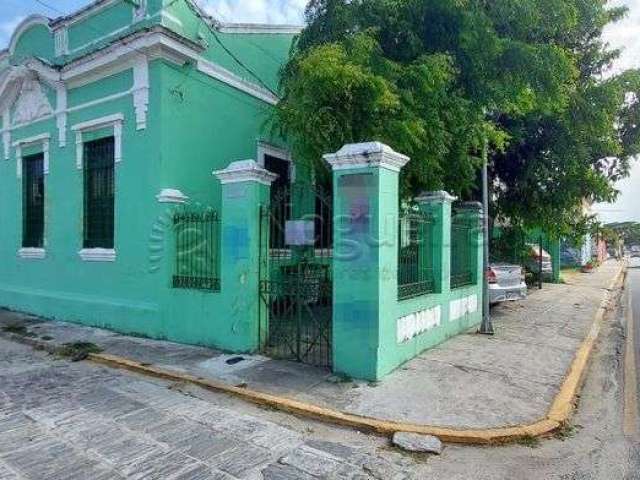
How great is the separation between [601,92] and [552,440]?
8348 mm

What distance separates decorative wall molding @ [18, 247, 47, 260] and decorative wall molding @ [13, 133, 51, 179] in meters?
1.73

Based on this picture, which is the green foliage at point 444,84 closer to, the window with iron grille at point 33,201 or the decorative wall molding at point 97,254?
the decorative wall molding at point 97,254

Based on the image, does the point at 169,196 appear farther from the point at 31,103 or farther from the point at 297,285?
the point at 31,103

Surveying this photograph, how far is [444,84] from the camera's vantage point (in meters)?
7.46

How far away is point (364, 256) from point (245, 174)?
7.46 feet

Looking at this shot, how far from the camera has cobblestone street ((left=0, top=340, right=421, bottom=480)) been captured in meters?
3.56

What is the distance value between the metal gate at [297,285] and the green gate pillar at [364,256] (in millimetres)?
561

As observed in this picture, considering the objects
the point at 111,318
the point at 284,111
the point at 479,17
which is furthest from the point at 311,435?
the point at 479,17

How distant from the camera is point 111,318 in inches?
338

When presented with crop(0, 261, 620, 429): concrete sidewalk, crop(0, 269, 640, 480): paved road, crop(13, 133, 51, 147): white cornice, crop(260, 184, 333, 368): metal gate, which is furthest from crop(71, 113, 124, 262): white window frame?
crop(0, 269, 640, 480): paved road

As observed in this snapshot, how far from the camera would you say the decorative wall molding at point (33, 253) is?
10172 mm

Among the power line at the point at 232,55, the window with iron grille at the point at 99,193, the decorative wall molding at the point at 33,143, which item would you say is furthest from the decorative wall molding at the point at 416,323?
the decorative wall molding at the point at 33,143

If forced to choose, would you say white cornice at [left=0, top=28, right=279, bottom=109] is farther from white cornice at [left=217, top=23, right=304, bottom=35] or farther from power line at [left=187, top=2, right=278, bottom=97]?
white cornice at [left=217, top=23, right=304, bottom=35]

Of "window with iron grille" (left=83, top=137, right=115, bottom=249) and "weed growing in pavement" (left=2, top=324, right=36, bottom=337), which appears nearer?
"weed growing in pavement" (left=2, top=324, right=36, bottom=337)
